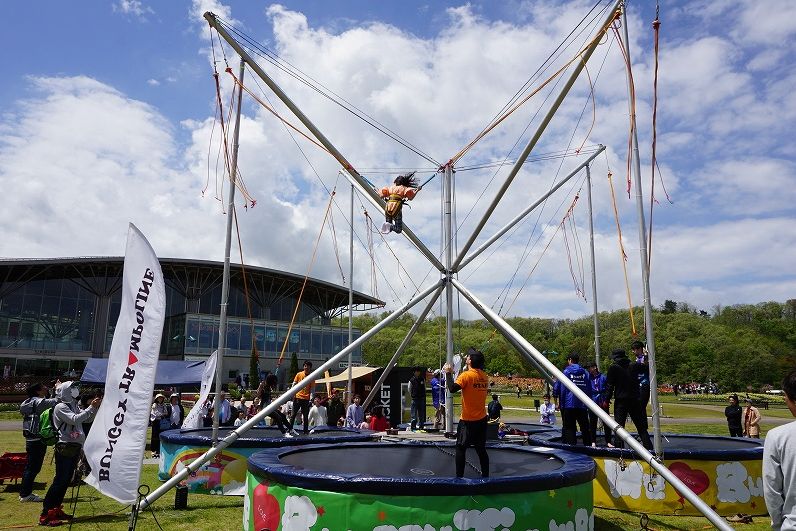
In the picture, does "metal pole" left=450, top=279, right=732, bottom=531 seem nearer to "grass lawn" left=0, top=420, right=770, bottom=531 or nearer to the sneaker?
"grass lawn" left=0, top=420, right=770, bottom=531

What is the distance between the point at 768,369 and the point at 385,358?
35.9 m

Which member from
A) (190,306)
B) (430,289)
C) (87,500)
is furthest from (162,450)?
(190,306)

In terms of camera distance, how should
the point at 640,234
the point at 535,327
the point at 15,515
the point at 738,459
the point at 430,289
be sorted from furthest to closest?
the point at 535,327 → the point at 430,289 → the point at 738,459 → the point at 15,515 → the point at 640,234

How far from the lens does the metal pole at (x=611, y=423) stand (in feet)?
18.5

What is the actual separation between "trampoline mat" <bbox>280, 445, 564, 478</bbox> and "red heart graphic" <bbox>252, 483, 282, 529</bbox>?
1.27m

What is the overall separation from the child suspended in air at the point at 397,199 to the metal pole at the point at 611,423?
1.58 metres

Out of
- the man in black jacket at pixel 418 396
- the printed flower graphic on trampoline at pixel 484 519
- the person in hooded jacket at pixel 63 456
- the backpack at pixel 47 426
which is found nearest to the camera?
the printed flower graphic on trampoline at pixel 484 519

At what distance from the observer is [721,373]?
5262 centimetres

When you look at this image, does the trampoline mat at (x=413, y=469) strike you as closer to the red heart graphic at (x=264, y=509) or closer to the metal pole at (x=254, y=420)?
the red heart graphic at (x=264, y=509)

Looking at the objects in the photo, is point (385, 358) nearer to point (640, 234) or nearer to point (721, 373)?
point (721, 373)

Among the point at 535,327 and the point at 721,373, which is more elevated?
the point at 535,327

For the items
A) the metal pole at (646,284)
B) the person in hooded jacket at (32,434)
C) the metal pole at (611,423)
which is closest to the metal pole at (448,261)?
the metal pole at (611,423)

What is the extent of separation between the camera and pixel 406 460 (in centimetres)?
838

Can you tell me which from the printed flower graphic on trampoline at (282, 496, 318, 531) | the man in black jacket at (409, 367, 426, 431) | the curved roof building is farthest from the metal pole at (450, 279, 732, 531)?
the curved roof building
